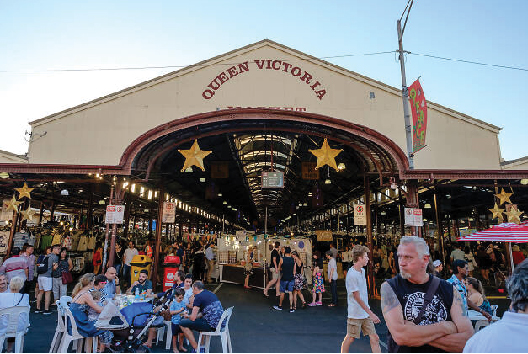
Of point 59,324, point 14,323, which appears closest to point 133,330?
point 59,324

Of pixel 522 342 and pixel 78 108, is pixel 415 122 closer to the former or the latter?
pixel 522 342

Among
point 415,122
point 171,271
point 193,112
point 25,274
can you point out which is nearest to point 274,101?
point 193,112

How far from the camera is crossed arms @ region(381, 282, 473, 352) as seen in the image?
2379 millimetres

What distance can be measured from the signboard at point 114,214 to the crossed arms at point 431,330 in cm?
974

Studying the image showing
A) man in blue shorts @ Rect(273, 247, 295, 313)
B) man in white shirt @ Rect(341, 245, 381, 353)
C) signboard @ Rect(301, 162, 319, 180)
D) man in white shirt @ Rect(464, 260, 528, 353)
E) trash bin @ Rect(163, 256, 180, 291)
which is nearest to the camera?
man in white shirt @ Rect(464, 260, 528, 353)

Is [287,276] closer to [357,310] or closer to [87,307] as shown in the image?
[357,310]

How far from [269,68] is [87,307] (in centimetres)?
976

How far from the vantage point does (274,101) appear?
39.4ft

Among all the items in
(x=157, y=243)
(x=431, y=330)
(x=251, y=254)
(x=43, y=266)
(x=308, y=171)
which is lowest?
(x=251, y=254)

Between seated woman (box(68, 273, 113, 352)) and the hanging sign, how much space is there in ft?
30.5

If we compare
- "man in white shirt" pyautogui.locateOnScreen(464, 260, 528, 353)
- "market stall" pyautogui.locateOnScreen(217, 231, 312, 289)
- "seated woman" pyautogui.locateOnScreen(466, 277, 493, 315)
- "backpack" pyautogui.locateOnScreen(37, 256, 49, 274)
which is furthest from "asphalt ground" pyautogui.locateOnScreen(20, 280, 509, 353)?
"man in white shirt" pyautogui.locateOnScreen(464, 260, 528, 353)

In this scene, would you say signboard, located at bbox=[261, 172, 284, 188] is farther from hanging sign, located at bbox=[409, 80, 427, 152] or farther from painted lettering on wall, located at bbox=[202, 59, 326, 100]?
hanging sign, located at bbox=[409, 80, 427, 152]

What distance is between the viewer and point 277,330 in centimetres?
805

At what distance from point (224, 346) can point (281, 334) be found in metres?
2.17
